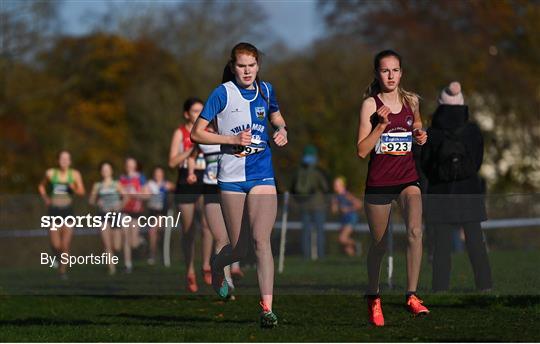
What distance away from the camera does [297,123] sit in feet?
168

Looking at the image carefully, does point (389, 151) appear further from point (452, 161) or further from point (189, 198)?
point (189, 198)

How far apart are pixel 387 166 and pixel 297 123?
131 ft

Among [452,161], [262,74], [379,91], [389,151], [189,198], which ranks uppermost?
[262,74]

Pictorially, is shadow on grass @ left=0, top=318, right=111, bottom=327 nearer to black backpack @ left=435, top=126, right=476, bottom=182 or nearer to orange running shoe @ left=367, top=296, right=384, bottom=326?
orange running shoe @ left=367, top=296, right=384, bottom=326

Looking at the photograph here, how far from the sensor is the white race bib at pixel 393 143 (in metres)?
11.2

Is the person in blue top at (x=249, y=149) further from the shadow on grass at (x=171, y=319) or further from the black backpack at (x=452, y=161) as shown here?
the black backpack at (x=452, y=161)

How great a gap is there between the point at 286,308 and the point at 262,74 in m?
41.9

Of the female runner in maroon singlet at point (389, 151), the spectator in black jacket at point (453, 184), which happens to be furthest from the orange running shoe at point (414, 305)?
the spectator in black jacket at point (453, 184)

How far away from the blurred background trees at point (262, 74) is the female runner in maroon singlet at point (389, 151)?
34.8 meters

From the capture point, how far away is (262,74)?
181ft

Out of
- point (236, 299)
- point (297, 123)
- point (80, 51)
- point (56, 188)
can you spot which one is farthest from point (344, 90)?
point (236, 299)

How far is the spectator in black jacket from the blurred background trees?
1259 inches

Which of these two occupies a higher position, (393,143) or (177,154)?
(177,154)

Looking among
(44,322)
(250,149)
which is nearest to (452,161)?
(250,149)
